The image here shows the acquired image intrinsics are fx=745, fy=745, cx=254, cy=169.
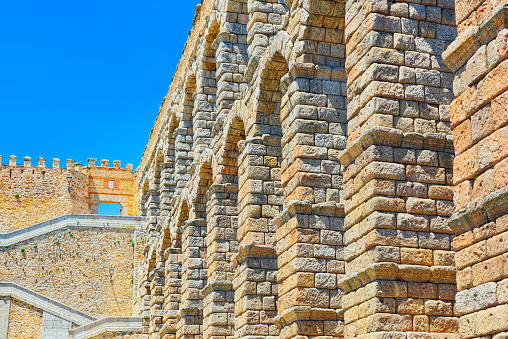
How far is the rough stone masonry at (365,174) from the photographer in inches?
252

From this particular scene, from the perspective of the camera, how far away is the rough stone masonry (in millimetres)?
6402

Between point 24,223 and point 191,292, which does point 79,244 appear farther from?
point 191,292

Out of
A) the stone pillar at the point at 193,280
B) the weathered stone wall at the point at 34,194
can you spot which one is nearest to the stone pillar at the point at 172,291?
the stone pillar at the point at 193,280

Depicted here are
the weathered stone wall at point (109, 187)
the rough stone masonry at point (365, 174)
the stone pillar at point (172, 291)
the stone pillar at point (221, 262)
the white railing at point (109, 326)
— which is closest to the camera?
the rough stone masonry at point (365, 174)

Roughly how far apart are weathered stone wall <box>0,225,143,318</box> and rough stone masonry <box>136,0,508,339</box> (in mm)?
15215

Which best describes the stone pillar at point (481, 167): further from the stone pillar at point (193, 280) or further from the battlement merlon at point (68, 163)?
the battlement merlon at point (68, 163)

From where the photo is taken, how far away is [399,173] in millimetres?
8500

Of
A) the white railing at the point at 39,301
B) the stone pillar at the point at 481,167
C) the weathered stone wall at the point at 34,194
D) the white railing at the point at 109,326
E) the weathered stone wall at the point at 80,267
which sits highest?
the weathered stone wall at the point at 34,194

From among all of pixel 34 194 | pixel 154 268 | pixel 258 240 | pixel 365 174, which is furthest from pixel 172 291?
pixel 34 194

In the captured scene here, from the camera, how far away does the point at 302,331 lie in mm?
9789

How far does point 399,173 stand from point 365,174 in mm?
386

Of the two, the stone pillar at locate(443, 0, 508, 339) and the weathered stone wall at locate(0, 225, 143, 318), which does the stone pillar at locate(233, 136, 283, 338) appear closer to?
the stone pillar at locate(443, 0, 508, 339)

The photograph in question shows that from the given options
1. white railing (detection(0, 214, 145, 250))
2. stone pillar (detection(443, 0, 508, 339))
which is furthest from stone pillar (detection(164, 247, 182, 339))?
stone pillar (detection(443, 0, 508, 339))

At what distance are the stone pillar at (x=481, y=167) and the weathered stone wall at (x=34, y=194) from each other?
102 feet
